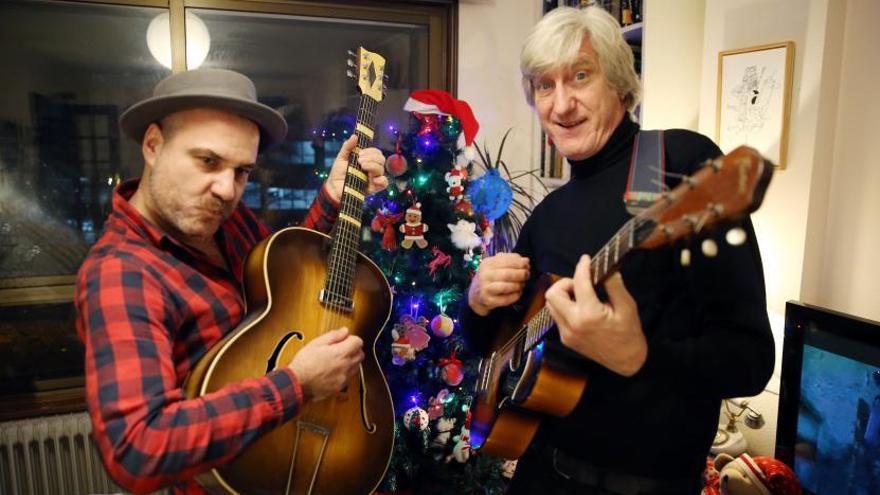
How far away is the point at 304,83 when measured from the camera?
3.03m

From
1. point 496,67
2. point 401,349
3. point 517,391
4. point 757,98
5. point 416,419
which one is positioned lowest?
point 416,419

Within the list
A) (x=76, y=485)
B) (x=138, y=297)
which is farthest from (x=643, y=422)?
(x=76, y=485)

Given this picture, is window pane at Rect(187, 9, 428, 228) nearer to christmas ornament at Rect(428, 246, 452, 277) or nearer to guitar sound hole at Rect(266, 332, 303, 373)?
christmas ornament at Rect(428, 246, 452, 277)

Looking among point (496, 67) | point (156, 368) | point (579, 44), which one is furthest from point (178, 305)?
point (496, 67)

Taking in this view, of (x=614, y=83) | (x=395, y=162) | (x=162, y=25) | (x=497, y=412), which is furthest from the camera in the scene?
(x=162, y=25)

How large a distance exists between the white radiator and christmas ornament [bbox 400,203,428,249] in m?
1.64

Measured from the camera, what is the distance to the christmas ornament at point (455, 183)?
255 cm

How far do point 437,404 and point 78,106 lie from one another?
2145 mm

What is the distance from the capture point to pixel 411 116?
2.64 metres

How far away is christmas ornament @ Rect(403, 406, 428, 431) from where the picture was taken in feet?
8.42

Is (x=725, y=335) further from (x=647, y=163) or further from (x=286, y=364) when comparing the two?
(x=286, y=364)

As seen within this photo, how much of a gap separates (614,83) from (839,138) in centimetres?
101

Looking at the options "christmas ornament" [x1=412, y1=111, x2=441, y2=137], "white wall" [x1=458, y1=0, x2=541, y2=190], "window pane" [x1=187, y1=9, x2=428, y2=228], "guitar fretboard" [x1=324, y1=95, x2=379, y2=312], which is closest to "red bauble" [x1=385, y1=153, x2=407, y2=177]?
"christmas ornament" [x1=412, y1=111, x2=441, y2=137]

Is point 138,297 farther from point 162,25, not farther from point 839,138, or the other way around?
point 162,25
